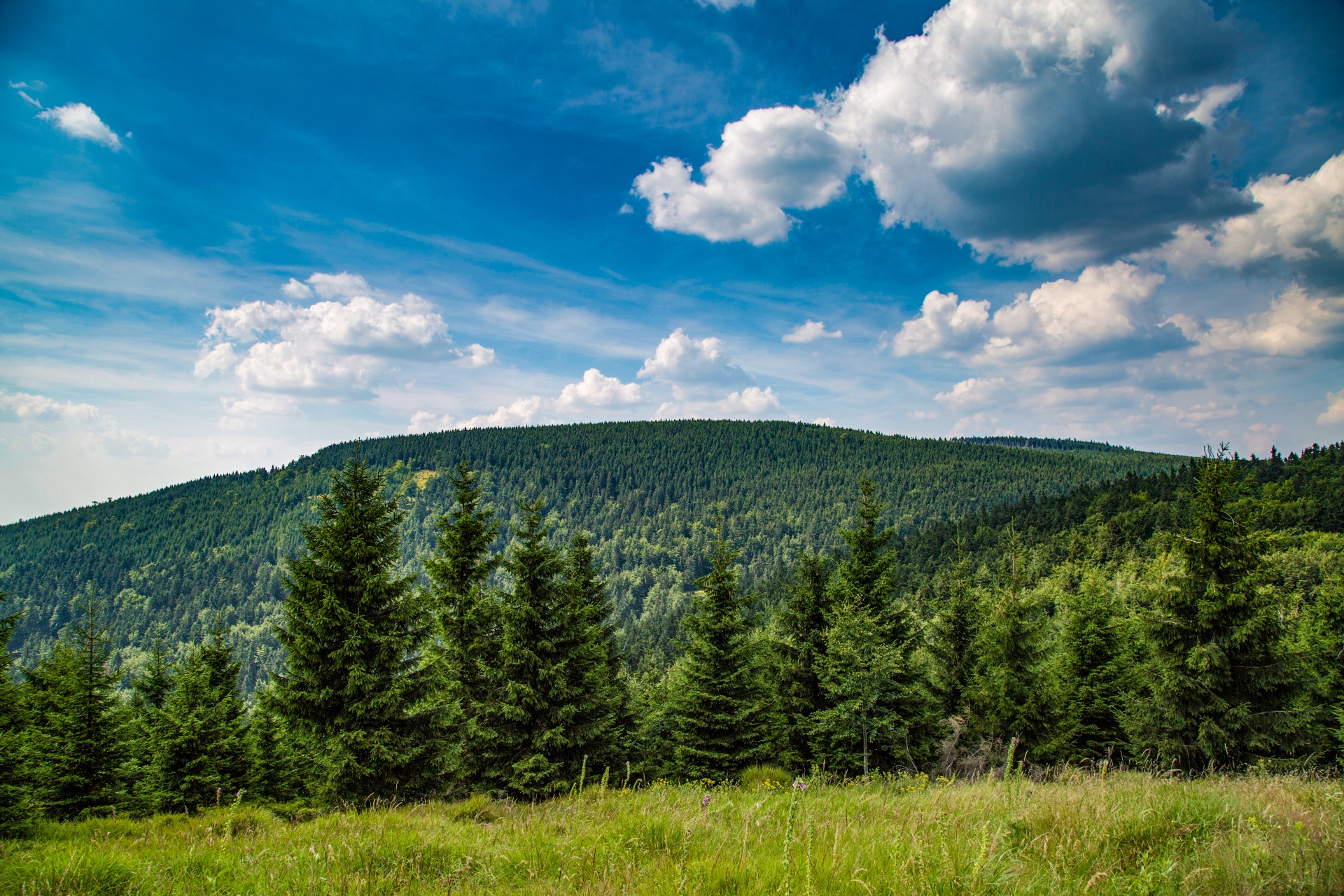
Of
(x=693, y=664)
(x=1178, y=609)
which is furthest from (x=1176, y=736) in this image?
(x=693, y=664)

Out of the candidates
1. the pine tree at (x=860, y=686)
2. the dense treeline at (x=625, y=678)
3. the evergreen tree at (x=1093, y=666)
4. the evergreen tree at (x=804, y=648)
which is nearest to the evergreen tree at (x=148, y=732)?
the dense treeline at (x=625, y=678)


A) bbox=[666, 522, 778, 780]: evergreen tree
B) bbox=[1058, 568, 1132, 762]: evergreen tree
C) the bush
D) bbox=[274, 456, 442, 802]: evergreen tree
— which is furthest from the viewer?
bbox=[1058, 568, 1132, 762]: evergreen tree

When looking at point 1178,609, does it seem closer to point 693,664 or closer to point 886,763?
point 886,763

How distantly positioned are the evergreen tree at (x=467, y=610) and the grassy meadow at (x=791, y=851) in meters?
11.5

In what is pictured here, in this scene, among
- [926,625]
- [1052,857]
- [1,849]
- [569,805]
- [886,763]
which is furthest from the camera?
[926,625]

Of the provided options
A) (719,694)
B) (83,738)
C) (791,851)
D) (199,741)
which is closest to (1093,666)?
(719,694)

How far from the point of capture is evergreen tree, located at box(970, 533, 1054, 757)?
20625mm

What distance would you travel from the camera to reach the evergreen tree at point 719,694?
19703 millimetres

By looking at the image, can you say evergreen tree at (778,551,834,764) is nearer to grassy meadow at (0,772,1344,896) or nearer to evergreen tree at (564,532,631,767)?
evergreen tree at (564,532,631,767)

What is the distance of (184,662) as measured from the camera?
2098 centimetres

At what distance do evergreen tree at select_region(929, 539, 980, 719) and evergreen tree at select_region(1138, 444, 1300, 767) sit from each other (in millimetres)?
5913

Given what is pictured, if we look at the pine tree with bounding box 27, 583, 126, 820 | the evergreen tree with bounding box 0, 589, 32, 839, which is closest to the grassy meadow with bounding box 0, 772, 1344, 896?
the evergreen tree with bounding box 0, 589, 32, 839

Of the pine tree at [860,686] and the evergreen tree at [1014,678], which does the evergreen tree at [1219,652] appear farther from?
the pine tree at [860,686]

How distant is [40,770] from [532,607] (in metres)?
15.6
